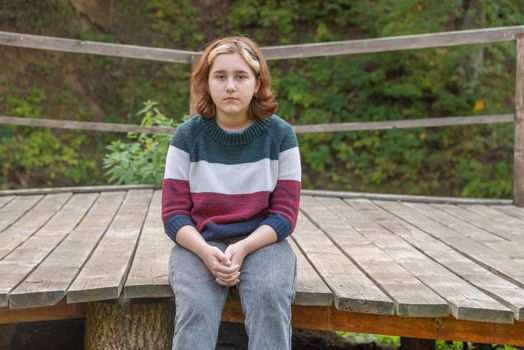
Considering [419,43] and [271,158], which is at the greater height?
[419,43]

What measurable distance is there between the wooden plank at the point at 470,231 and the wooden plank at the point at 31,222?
2.28 meters

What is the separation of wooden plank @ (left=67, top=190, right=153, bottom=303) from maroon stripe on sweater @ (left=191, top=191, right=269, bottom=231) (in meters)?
0.38

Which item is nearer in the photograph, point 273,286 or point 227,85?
point 273,286

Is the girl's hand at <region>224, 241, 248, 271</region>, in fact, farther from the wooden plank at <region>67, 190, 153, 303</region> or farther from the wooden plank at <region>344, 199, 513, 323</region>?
the wooden plank at <region>344, 199, 513, 323</region>

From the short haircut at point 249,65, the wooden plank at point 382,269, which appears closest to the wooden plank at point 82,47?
the wooden plank at point 382,269

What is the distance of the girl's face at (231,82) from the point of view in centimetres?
242

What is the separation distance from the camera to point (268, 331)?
216cm

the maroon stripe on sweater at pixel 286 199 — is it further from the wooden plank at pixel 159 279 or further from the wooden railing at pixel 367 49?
the wooden railing at pixel 367 49

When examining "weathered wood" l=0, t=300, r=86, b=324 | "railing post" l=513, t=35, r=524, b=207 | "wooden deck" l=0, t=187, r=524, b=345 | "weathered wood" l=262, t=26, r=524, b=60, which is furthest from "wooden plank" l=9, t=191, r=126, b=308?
"railing post" l=513, t=35, r=524, b=207

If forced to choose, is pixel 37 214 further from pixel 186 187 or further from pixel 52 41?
pixel 186 187

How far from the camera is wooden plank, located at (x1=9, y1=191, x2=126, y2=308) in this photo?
2.29 m

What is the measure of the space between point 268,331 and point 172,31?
8.60 metres

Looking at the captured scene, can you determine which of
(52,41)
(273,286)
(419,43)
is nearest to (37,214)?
(52,41)

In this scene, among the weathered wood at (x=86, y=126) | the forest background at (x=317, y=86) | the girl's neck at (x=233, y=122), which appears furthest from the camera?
the forest background at (x=317, y=86)
